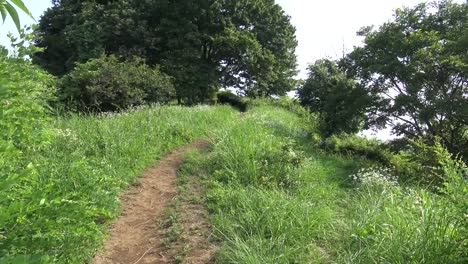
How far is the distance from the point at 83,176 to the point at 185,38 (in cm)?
1854

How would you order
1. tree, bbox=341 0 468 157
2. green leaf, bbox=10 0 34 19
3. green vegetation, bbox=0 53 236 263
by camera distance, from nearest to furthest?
green leaf, bbox=10 0 34 19 → green vegetation, bbox=0 53 236 263 → tree, bbox=341 0 468 157

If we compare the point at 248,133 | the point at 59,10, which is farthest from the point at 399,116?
the point at 59,10

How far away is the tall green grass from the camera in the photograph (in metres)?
2.49

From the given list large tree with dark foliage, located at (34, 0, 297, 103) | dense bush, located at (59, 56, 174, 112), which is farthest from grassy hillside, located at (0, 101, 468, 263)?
large tree with dark foliage, located at (34, 0, 297, 103)

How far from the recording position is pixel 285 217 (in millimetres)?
4570

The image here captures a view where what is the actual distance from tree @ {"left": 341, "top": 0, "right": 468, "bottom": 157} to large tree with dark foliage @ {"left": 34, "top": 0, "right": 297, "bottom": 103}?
11768 mm

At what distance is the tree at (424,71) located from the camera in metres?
10.5

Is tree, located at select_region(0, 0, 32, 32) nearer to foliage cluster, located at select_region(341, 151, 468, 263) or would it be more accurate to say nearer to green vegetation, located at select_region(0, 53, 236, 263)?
green vegetation, located at select_region(0, 53, 236, 263)

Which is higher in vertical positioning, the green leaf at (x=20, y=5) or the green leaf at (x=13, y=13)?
the green leaf at (x=20, y=5)

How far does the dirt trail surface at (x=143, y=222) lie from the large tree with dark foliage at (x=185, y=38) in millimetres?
14577

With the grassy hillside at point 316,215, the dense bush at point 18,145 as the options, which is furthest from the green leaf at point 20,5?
the grassy hillside at point 316,215

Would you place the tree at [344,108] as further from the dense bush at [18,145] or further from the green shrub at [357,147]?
the dense bush at [18,145]

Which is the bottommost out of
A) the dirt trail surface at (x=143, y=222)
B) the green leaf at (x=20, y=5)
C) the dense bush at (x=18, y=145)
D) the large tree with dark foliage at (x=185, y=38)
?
the dirt trail surface at (x=143, y=222)

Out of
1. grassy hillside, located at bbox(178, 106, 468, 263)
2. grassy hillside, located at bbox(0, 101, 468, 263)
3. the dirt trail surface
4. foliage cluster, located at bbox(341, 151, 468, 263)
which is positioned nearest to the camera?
grassy hillside, located at bbox(0, 101, 468, 263)
